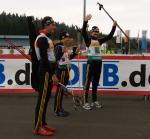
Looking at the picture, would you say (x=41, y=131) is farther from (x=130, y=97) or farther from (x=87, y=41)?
(x=130, y=97)

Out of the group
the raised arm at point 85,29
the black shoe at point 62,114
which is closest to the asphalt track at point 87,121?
the black shoe at point 62,114

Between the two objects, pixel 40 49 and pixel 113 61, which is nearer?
pixel 40 49

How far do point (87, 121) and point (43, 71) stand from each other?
2103 millimetres

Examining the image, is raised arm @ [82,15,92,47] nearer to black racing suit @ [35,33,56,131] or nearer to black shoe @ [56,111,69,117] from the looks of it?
black shoe @ [56,111,69,117]

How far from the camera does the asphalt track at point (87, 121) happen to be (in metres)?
8.03

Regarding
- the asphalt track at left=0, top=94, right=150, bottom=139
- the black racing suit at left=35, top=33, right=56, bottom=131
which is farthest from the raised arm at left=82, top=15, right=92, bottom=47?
the black racing suit at left=35, top=33, right=56, bottom=131

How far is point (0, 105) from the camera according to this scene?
11.7 meters

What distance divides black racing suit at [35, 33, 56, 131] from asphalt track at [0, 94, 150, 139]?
434 millimetres

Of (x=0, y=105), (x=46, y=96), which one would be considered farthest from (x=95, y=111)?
(x=46, y=96)

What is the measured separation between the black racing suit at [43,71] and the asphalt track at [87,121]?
1.42 ft

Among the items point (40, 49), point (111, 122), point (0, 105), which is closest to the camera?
point (40, 49)

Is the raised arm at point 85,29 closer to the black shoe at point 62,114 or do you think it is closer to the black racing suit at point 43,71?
the black shoe at point 62,114

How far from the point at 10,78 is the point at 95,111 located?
3591 mm

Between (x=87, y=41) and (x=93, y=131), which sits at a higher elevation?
(x=87, y=41)
